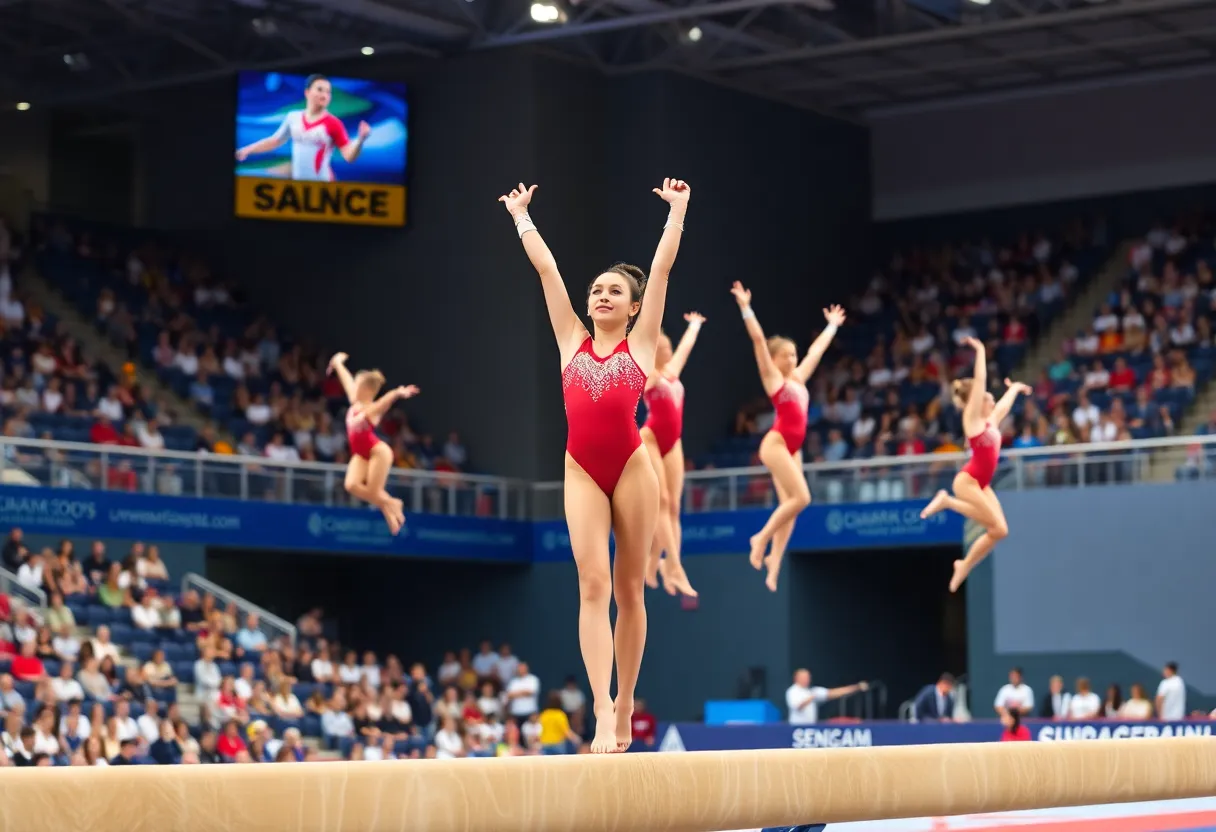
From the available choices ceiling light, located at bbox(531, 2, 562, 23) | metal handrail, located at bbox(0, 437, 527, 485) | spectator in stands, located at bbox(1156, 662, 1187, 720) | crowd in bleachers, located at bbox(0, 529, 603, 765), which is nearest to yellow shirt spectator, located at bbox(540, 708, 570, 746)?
crowd in bleachers, located at bbox(0, 529, 603, 765)

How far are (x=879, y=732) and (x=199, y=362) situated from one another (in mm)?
11284

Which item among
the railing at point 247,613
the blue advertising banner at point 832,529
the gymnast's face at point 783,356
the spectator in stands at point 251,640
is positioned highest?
the gymnast's face at point 783,356

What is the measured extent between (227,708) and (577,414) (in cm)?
1166

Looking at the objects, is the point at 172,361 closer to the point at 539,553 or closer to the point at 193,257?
the point at 193,257

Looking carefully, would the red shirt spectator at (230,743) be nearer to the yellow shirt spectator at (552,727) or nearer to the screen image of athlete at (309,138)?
the yellow shirt spectator at (552,727)

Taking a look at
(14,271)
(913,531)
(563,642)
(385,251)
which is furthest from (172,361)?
(913,531)

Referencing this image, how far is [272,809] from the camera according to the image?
3.47 meters

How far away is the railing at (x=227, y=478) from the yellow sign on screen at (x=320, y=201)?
160 inches

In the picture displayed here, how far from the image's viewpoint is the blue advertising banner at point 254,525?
1894cm

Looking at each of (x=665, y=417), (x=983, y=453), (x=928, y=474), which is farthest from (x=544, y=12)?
(x=665, y=417)

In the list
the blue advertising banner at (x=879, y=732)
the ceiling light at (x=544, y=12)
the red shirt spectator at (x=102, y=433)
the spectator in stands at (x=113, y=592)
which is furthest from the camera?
the ceiling light at (x=544, y=12)

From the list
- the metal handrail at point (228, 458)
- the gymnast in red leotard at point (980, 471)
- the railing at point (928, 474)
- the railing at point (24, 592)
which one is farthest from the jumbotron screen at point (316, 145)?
the gymnast in red leotard at point (980, 471)

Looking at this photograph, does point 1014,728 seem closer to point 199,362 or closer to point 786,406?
point 786,406

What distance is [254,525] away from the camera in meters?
21.0
